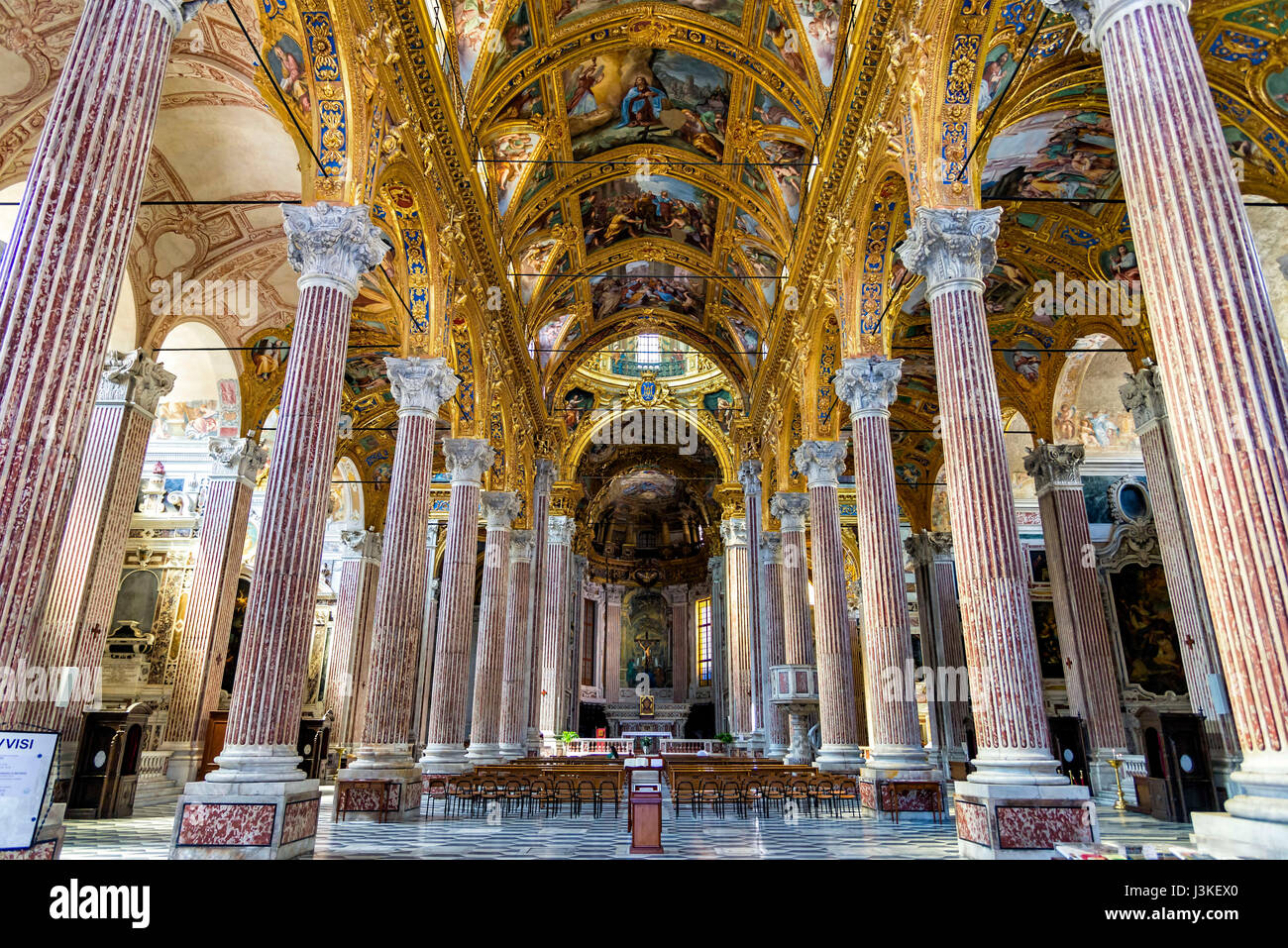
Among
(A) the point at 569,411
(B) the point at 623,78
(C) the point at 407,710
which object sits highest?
(B) the point at 623,78

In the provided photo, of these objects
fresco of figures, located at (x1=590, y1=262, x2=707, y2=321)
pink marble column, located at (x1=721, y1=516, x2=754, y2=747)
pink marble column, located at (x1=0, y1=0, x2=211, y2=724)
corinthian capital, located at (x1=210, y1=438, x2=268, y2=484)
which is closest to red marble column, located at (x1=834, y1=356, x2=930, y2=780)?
pink marble column, located at (x1=0, y1=0, x2=211, y2=724)

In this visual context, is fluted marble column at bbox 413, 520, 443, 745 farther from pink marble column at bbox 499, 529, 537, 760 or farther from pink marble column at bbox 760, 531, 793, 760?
pink marble column at bbox 760, 531, 793, 760

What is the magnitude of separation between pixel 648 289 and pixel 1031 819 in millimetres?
21582

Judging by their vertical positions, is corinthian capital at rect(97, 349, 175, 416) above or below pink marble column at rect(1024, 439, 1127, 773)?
above

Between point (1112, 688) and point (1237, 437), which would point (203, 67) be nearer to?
point (1237, 437)

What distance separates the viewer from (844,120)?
12562mm

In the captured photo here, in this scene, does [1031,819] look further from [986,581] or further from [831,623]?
[831,623]

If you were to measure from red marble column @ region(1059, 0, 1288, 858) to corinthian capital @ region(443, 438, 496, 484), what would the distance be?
1307 cm

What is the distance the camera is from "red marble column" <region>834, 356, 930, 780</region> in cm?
1195

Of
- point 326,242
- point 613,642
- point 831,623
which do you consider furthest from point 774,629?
point 613,642

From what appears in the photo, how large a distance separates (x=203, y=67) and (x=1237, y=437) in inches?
543

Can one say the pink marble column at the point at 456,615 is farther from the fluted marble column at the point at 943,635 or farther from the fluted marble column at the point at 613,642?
the fluted marble column at the point at 613,642
